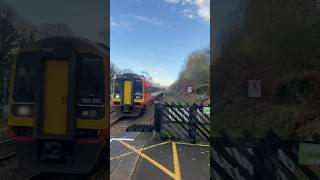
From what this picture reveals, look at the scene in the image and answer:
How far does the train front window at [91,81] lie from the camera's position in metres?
5.97

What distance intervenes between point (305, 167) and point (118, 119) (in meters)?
18.0

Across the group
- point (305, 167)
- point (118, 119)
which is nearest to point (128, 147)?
point (305, 167)

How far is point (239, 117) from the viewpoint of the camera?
20406 millimetres

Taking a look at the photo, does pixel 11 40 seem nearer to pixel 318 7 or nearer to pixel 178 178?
pixel 178 178

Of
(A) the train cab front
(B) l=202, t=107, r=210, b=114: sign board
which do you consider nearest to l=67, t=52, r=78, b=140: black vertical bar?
(A) the train cab front

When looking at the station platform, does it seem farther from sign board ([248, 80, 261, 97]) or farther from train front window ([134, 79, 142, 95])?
train front window ([134, 79, 142, 95])

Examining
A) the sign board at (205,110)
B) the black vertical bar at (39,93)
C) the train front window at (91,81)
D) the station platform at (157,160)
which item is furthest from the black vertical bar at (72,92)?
the sign board at (205,110)

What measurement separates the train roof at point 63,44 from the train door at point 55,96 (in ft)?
0.80

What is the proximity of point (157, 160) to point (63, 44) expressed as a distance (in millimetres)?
4872

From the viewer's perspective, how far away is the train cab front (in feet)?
19.1

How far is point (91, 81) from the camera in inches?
239

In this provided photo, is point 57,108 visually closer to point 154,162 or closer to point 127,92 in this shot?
point 154,162

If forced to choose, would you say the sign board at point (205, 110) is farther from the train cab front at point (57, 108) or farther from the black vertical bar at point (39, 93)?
the black vertical bar at point (39, 93)

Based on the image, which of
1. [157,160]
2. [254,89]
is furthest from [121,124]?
[157,160]
